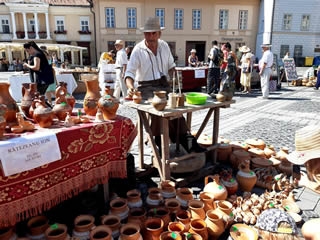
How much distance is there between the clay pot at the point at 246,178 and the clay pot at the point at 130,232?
4.65 feet

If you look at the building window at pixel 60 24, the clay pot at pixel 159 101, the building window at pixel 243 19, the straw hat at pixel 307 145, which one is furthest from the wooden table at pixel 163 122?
the building window at pixel 60 24

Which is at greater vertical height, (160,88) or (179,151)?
(160,88)

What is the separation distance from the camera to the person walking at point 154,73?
10.4 feet

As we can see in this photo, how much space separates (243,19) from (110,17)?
1281 cm

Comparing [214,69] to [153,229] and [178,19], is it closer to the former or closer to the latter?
[153,229]

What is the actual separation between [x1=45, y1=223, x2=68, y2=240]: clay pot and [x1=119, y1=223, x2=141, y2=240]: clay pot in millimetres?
422

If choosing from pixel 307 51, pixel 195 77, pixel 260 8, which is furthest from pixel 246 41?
pixel 195 77

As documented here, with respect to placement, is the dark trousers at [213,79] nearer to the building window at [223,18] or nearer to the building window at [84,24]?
the building window at [223,18]

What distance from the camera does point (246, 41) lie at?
1033 inches

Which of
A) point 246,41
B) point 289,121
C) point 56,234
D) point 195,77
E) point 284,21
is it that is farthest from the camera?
point 246,41

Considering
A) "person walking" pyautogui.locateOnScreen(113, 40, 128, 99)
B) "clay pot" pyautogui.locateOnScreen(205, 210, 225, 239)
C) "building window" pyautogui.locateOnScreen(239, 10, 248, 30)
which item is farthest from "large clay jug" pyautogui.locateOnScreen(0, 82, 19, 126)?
"building window" pyautogui.locateOnScreen(239, 10, 248, 30)

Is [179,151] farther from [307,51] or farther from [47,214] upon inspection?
[307,51]

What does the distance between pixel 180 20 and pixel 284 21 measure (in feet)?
31.5

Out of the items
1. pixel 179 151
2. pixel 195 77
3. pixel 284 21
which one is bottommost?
pixel 179 151
